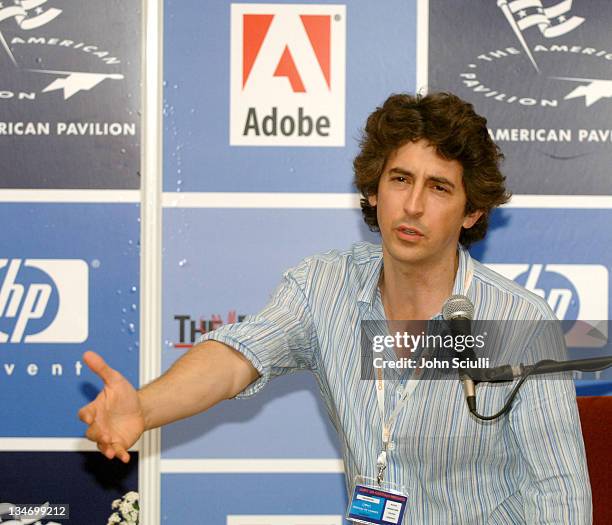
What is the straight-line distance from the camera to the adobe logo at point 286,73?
2496 millimetres

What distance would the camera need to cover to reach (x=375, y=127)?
202 centimetres

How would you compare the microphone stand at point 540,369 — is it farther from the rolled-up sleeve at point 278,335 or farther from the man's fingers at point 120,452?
the man's fingers at point 120,452

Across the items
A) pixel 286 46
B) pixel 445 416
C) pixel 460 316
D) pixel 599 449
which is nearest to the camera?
pixel 460 316

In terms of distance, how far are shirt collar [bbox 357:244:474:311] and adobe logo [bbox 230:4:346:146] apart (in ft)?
2.24

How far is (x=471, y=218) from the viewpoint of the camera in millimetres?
2014

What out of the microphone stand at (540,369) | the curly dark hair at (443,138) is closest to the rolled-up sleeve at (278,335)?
the curly dark hair at (443,138)

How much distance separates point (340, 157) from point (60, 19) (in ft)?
3.20

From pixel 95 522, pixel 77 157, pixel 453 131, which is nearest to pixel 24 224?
pixel 77 157

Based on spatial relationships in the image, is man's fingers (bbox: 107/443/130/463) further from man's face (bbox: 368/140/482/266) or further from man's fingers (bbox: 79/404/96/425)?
man's face (bbox: 368/140/482/266)

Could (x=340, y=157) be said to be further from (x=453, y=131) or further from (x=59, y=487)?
(x=59, y=487)

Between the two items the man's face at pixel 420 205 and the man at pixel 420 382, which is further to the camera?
the man's face at pixel 420 205

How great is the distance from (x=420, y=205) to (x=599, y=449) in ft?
2.46

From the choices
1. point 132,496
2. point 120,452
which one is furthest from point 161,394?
point 132,496

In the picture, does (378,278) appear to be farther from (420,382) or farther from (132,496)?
(132,496)
